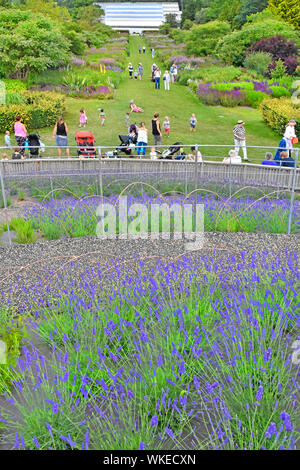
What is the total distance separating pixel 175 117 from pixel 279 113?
13.7ft

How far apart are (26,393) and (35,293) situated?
203 cm

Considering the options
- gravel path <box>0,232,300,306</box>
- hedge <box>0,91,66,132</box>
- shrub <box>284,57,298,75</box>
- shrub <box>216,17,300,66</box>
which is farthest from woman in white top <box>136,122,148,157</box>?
shrub <box>216,17,300,66</box>

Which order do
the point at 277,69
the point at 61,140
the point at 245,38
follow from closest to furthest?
the point at 61,140
the point at 277,69
the point at 245,38

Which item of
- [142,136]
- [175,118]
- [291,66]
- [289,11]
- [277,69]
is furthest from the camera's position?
[289,11]

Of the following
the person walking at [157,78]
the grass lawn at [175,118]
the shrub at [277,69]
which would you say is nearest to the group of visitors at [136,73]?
the grass lawn at [175,118]

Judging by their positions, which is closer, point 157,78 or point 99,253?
point 99,253

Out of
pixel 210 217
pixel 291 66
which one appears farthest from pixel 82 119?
pixel 291 66

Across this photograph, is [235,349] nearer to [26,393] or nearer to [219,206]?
[26,393]

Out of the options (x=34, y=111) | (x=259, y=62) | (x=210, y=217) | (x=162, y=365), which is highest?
(x=259, y=62)

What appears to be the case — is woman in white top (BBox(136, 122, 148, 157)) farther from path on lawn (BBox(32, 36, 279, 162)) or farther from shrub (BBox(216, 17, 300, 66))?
shrub (BBox(216, 17, 300, 66))

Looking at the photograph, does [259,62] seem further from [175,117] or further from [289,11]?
[289,11]

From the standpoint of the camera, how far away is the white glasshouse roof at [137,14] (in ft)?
301

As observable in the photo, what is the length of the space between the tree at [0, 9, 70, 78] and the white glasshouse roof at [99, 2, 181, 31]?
64880mm

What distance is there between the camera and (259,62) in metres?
28.8
